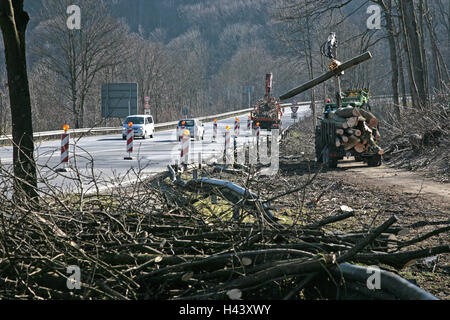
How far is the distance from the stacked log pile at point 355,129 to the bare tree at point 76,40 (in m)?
30.5

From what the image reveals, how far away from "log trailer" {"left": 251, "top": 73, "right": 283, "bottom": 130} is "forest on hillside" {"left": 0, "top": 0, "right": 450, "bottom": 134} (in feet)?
12.4

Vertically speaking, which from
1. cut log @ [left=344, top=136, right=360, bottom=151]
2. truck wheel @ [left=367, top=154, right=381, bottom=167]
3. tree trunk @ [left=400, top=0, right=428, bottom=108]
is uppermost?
tree trunk @ [left=400, top=0, right=428, bottom=108]

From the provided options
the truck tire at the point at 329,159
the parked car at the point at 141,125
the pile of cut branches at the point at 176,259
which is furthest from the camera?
the parked car at the point at 141,125

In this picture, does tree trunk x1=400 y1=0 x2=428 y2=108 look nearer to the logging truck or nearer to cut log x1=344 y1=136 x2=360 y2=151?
the logging truck

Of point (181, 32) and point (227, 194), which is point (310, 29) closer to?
point (227, 194)

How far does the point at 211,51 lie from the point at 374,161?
391ft

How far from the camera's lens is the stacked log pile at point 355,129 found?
17.8 meters

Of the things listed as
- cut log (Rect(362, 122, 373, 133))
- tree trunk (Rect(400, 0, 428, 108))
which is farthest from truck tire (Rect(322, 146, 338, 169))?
tree trunk (Rect(400, 0, 428, 108))

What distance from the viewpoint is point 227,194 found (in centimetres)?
618

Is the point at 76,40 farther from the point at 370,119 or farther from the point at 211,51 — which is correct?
the point at 211,51

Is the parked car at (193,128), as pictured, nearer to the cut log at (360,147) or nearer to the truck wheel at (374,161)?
the truck wheel at (374,161)

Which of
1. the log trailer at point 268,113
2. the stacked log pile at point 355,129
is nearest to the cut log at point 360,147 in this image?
the stacked log pile at point 355,129

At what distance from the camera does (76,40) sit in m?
45.3

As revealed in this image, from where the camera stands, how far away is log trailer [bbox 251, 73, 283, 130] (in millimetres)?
47844
